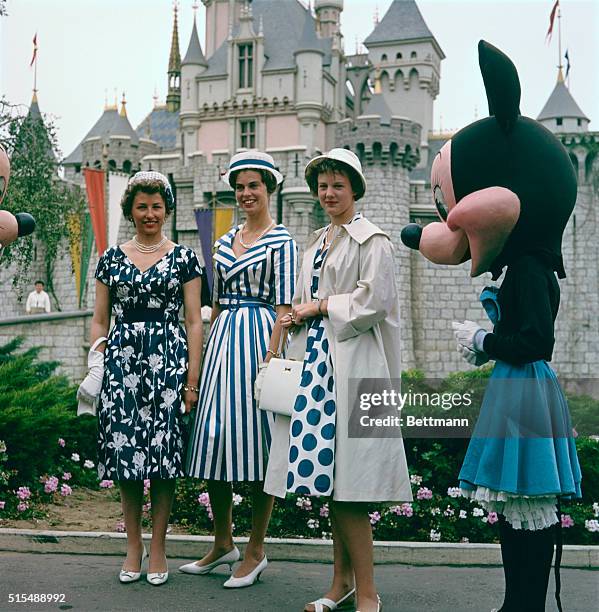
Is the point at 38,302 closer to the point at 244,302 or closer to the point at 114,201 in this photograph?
the point at 114,201

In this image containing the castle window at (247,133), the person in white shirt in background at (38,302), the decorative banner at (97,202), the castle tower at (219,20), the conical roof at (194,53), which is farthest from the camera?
the castle tower at (219,20)

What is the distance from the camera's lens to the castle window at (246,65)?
28141 mm

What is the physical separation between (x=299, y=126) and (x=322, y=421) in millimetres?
25018

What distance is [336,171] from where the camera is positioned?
3.23m

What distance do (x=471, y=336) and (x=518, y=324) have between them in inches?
8.1

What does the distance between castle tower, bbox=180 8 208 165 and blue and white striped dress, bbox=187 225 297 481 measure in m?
25.7

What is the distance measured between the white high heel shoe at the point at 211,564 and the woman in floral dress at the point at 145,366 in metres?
0.16

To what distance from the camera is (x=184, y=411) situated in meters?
3.57

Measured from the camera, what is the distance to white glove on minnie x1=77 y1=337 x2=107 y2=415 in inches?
138

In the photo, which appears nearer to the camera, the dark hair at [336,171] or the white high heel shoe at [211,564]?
the dark hair at [336,171]

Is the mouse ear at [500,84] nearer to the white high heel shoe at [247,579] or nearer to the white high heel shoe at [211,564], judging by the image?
the white high heel shoe at [247,579]

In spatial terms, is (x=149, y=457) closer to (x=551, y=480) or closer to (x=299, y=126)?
(x=551, y=480)

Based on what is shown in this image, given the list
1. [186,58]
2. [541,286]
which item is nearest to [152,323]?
[541,286]

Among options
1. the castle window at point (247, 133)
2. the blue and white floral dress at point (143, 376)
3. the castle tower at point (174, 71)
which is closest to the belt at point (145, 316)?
the blue and white floral dress at point (143, 376)
